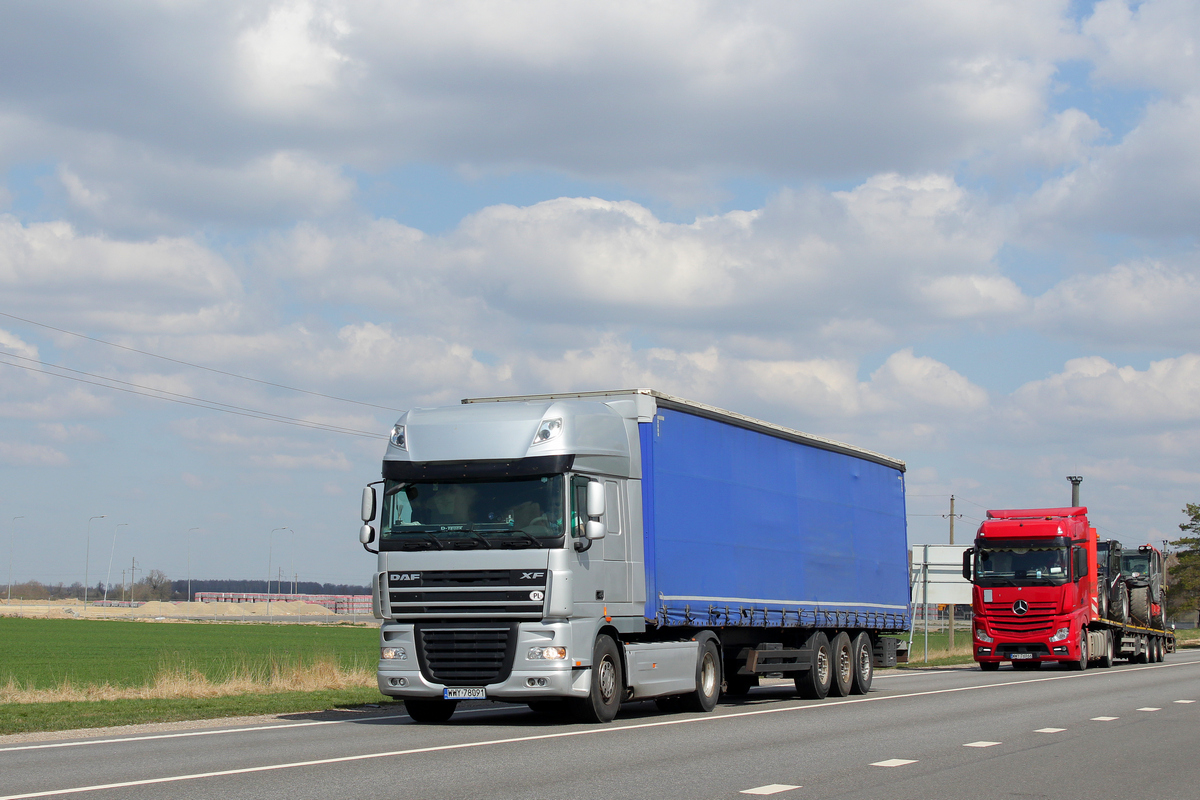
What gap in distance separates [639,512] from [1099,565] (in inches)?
892

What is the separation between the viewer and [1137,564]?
4181 centimetres

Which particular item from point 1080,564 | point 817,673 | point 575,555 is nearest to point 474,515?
point 575,555

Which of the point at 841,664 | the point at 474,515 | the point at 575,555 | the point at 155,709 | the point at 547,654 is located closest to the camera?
the point at 547,654

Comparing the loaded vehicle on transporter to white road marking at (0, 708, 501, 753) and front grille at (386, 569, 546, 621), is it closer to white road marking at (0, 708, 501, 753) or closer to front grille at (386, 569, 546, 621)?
white road marking at (0, 708, 501, 753)

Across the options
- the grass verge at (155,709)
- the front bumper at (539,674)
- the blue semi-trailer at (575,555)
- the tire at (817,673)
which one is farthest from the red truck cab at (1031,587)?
the front bumper at (539,674)

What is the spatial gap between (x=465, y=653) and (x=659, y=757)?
3.50 m

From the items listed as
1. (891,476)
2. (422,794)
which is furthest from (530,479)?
(891,476)

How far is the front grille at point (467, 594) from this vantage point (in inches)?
570

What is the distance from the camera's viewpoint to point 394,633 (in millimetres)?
15203

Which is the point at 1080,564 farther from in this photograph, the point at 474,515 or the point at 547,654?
the point at 474,515

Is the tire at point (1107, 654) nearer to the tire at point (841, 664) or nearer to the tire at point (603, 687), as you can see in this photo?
the tire at point (841, 664)

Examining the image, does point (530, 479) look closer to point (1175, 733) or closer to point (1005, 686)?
point (1175, 733)

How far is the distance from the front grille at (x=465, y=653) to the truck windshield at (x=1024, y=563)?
2079 cm

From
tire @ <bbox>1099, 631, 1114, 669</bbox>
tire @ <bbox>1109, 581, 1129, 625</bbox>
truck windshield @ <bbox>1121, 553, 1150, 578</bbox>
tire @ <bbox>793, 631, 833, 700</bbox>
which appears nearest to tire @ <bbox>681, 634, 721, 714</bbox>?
tire @ <bbox>793, 631, 833, 700</bbox>
